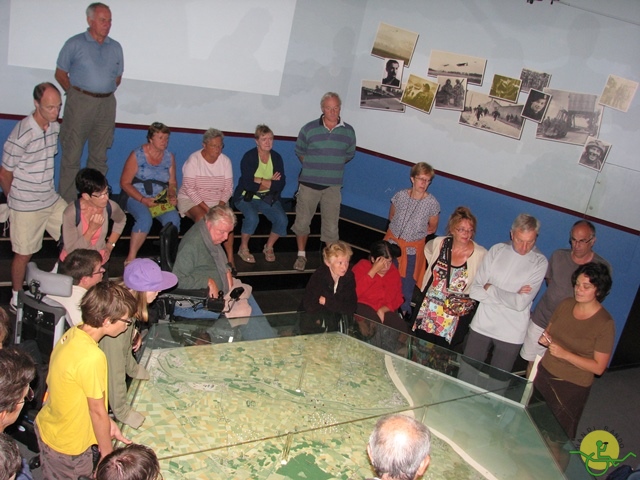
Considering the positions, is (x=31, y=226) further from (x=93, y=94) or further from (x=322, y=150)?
(x=322, y=150)

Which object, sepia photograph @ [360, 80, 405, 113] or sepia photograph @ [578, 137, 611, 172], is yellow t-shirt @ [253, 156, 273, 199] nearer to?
sepia photograph @ [360, 80, 405, 113]

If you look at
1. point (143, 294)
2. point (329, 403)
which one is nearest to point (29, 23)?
point (143, 294)

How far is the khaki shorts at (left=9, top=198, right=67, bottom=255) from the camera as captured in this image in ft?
16.3

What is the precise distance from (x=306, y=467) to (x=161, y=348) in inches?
41.1

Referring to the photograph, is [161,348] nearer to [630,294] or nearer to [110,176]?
[110,176]

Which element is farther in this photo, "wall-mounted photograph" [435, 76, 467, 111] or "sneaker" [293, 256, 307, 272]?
"wall-mounted photograph" [435, 76, 467, 111]

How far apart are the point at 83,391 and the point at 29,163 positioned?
2.72 m

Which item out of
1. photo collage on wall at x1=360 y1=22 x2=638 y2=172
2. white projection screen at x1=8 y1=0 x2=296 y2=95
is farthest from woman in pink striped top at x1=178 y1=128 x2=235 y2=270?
photo collage on wall at x1=360 y1=22 x2=638 y2=172

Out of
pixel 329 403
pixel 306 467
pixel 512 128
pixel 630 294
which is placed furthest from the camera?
pixel 512 128

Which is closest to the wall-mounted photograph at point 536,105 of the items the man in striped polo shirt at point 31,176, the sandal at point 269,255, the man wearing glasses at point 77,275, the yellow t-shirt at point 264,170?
the yellow t-shirt at point 264,170

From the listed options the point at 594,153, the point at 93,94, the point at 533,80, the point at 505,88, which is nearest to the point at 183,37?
the point at 93,94

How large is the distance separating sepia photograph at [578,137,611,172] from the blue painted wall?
1.81 ft

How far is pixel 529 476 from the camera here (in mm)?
3285

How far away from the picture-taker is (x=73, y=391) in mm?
2768
